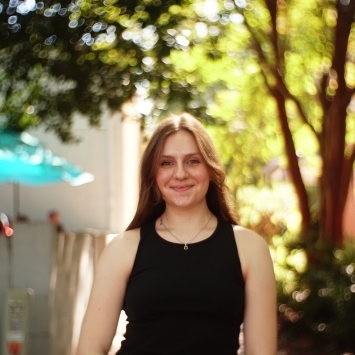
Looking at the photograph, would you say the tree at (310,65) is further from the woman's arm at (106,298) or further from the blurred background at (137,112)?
the woman's arm at (106,298)

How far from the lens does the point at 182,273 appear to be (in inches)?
117

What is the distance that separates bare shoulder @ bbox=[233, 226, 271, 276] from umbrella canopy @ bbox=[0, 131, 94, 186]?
7.11 meters

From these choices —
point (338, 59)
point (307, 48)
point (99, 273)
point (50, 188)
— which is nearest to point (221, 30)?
point (338, 59)

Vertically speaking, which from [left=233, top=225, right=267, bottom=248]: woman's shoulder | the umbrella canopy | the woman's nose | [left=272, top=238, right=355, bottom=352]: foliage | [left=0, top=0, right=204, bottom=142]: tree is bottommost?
[left=272, top=238, right=355, bottom=352]: foliage

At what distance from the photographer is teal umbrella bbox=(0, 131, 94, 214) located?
9906 mm

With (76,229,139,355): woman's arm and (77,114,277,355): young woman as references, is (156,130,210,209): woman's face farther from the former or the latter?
(76,229,139,355): woman's arm

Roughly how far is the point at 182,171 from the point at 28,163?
733 cm

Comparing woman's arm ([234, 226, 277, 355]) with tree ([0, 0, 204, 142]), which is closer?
woman's arm ([234, 226, 277, 355])

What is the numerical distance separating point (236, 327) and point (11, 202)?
47.4 feet

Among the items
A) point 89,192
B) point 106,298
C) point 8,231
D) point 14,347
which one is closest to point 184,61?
point 8,231

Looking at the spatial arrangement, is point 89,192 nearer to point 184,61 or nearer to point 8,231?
point 184,61

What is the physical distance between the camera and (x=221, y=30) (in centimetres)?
982

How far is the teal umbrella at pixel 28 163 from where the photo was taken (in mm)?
9906

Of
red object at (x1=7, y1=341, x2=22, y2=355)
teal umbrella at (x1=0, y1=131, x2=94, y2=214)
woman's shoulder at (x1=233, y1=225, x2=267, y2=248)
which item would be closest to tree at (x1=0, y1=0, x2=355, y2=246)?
teal umbrella at (x1=0, y1=131, x2=94, y2=214)
